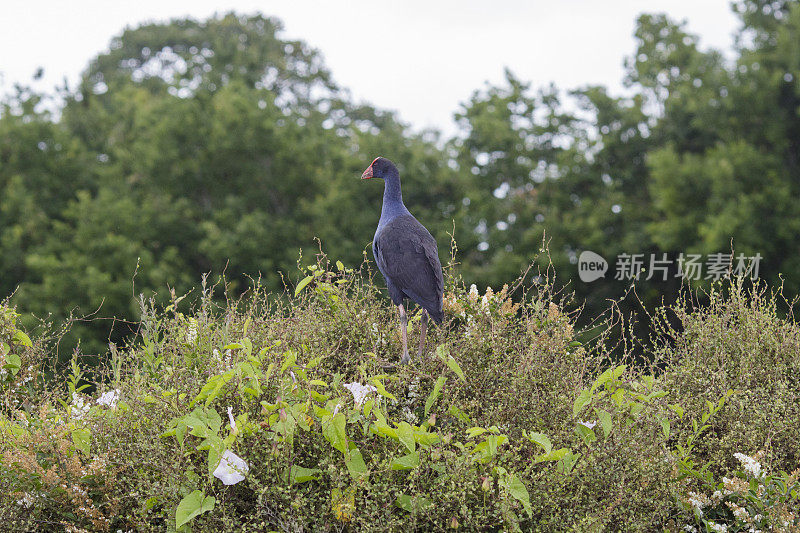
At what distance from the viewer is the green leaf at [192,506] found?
3.33 m

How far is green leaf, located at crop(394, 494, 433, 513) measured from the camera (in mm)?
3480

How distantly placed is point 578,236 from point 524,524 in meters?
16.4

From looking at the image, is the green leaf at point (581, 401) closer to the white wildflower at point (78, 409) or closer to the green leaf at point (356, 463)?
the green leaf at point (356, 463)

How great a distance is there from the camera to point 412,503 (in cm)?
348

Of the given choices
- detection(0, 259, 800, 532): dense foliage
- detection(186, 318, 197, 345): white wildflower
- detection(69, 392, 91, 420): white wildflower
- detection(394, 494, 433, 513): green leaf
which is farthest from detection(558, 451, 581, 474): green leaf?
detection(69, 392, 91, 420): white wildflower

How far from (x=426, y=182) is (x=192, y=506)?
18415 millimetres

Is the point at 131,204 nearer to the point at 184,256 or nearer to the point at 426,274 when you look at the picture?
the point at 184,256

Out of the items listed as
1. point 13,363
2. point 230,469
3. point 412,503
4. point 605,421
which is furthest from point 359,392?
point 13,363

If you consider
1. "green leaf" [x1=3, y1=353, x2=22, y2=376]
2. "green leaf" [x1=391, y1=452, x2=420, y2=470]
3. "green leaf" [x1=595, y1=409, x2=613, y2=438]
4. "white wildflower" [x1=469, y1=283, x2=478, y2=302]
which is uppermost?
"white wildflower" [x1=469, y1=283, x2=478, y2=302]

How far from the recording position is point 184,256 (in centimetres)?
1970

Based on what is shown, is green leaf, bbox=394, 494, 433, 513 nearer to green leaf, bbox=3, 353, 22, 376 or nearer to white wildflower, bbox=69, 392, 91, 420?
white wildflower, bbox=69, 392, 91, 420

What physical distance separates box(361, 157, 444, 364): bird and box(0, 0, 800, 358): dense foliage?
12.3 metres

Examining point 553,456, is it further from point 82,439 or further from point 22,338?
point 22,338

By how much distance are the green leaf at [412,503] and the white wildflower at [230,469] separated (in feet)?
2.46
